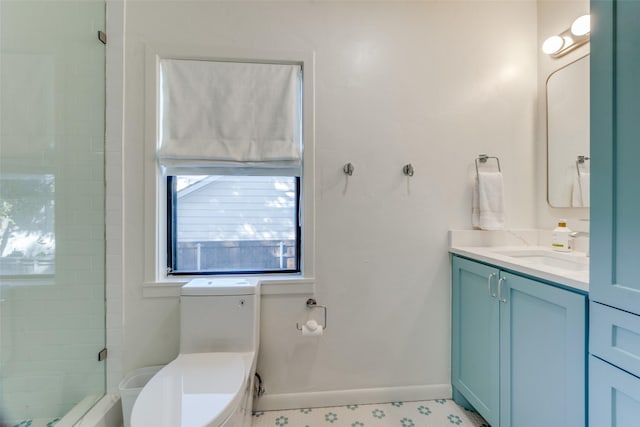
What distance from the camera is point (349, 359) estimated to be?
1681mm

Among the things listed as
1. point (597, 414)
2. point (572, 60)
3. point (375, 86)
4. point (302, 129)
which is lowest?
point (597, 414)

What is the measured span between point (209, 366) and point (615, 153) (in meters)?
1.64

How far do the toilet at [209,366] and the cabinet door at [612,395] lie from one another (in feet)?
3.87

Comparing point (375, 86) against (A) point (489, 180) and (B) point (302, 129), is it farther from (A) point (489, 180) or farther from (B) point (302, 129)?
(A) point (489, 180)

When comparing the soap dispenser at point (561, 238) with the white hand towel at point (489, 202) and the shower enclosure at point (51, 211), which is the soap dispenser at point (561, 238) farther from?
the shower enclosure at point (51, 211)

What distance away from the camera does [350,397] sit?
1668 mm

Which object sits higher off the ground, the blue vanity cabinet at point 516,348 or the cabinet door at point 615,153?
the cabinet door at point 615,153

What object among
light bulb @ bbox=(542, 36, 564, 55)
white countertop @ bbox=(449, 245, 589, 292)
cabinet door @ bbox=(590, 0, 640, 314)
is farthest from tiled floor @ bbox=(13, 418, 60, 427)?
light bulb @ bbox=(542, 36, 564, 55)

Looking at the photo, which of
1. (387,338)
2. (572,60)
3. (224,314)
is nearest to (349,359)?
(387,338)

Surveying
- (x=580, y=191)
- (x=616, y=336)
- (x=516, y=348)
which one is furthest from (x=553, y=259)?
(x=616, y=336)

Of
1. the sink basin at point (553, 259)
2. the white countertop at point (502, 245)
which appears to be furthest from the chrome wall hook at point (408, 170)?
the sink basin at point (553, 259)

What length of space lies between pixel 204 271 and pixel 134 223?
446mm

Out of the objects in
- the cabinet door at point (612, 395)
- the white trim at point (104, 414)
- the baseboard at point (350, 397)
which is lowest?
the baseboard at point (350, 397)

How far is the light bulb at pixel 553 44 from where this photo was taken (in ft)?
5.26
